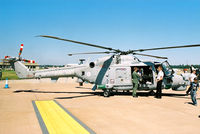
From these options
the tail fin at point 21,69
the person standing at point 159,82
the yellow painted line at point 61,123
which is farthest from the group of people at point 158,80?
the tail fin at point 21,69

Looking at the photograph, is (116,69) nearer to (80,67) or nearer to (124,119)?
(80,67)

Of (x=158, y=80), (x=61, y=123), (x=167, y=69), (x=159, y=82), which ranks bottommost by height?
(x=61, y=123)

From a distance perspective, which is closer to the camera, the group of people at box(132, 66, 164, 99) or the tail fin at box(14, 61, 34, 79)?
the group of people at box(132, 66, 164, 99)

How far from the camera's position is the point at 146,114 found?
6.59m

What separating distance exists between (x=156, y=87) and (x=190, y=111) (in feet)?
12.5

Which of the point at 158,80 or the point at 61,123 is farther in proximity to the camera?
the point at 158,80

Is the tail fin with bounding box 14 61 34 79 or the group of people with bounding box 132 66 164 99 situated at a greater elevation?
the tail fin with bounding box 14 61 34 79

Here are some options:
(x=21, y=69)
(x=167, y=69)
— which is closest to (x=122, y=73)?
(x=167, y=69)

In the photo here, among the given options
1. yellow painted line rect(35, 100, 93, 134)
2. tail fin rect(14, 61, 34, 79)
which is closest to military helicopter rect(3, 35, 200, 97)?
tail fin rect(14, 61, 34, 79)

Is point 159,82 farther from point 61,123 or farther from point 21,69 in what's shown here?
point 21,69

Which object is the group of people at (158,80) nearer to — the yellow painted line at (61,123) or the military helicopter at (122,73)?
the military helicopter at (122,73)

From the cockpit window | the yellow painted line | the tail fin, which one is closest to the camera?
the yellow painted line

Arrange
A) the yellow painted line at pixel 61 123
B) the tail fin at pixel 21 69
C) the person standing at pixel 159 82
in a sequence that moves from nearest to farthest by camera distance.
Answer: the yellow painted line at pixel 61 123, the person standing at pixel 159 82, the tail fin at pixel 21 69

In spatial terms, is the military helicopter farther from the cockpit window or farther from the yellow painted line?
the yellow painted line
